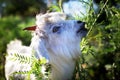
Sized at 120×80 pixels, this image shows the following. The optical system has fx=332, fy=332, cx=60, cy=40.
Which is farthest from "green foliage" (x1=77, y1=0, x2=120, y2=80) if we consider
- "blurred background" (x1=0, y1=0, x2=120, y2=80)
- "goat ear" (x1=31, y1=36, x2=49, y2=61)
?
"goat ear" (x1=31, y1=36, x2=49, y2=61)

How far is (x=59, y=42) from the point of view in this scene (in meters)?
3.28

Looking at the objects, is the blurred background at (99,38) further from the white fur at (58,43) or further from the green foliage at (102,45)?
the white fur at (58,43)

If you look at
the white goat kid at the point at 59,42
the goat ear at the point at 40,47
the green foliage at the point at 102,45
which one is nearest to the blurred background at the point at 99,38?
the green foliage at the point at 102,45

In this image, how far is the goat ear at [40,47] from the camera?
313cm

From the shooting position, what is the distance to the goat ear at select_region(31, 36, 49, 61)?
3128 mm

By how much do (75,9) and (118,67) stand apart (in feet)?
2.62

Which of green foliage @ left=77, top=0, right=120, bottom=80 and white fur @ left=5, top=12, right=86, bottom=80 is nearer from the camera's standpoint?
white fur @ left=5, top=12, right=86, bottom=80

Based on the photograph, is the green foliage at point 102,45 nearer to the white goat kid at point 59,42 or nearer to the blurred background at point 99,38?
the blurred background at point 99,38

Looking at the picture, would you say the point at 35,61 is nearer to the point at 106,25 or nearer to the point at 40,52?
the point at 40,52

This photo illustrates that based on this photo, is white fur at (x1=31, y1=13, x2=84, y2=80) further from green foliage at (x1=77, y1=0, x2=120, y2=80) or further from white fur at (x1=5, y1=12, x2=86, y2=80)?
green foliage at (x1=77, y1=0, x2=120, y2=80)

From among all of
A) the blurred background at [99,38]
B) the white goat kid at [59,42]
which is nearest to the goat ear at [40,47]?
the white goat kid at [59,42]

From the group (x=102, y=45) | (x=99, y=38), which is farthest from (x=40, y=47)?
(x=102, y=45)

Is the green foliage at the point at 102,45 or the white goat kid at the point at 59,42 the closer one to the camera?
the white goat kid at the point at 59,42

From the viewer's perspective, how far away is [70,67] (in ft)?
11.0
